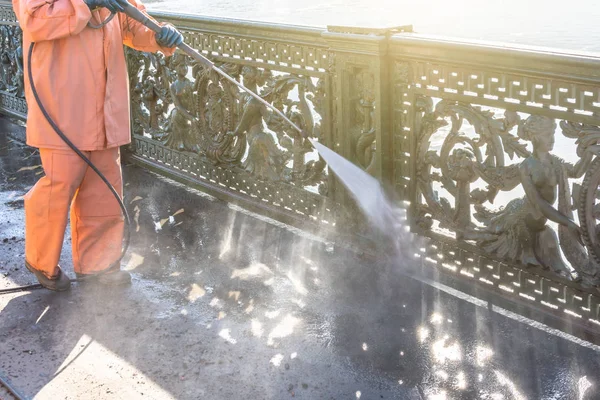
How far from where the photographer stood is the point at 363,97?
4.75 metres

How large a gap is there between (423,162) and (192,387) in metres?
1.68

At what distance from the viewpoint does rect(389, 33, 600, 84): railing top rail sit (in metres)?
3.61

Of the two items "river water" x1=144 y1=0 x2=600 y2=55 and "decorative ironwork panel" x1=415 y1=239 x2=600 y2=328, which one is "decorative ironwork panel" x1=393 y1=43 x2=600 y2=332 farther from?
"river water" x1=144 y1=0 x2=600 y2=55

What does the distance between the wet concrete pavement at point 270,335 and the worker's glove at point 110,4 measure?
1476mm

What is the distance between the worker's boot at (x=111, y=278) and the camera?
4785 millimetres

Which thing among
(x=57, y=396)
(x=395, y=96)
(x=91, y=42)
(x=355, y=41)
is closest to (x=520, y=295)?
(x=395, y=96)

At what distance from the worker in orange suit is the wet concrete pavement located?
36 centimetres

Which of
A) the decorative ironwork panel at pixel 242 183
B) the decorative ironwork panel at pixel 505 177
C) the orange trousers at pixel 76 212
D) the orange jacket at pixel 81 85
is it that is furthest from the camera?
the decorative ironwork panel at pixel 242 183

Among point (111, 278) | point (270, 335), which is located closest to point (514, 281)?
point (270, 335)

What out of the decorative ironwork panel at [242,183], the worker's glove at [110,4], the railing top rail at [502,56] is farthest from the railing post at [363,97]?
the worker's glove at [110,4]

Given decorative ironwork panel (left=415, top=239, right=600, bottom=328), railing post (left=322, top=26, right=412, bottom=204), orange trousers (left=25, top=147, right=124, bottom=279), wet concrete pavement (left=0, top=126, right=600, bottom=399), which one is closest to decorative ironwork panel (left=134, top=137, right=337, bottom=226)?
wet concrete pavement (left=0, top=126, right=600, bottom=399)

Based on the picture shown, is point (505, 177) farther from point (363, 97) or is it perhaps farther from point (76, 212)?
point (76, 212)

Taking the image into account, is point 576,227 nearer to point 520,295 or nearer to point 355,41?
point 520,295

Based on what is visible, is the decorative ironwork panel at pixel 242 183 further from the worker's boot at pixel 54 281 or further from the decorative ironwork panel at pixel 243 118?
the worker's boot at pixel 54 281
